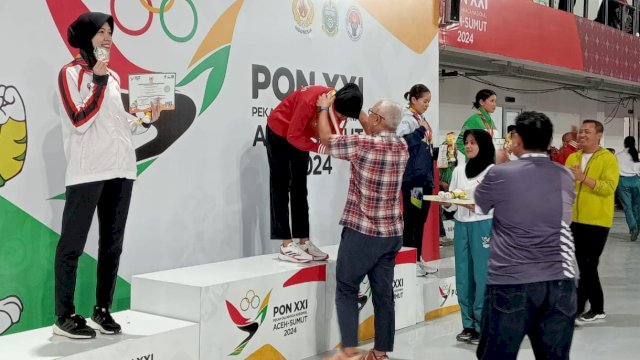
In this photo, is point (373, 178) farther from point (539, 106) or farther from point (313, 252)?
point (539, 106)

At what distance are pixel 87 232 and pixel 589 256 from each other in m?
3.27

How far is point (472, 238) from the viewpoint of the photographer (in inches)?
156

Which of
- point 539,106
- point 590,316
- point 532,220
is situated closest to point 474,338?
point 590,316

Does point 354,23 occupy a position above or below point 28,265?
above

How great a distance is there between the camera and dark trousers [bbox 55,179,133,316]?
2688mm

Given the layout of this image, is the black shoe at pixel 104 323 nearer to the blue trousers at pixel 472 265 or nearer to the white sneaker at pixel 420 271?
the blue trousers at pixel 472 265

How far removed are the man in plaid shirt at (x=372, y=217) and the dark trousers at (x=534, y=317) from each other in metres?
1.04

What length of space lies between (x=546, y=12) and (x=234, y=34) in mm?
5599

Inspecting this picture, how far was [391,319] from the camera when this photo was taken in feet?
11.5

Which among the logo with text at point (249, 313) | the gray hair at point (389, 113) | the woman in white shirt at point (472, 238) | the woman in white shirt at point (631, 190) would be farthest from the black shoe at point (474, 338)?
the woman in white shirt at point (631, 190)

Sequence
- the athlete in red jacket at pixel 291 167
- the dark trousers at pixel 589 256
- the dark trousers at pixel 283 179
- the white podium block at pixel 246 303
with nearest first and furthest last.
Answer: the white podium block at pixel 246 303
the athlete in red jacket at pixel 291 167
the dark trousers at pixel 283 179
the dark trousers at pixel 589 256

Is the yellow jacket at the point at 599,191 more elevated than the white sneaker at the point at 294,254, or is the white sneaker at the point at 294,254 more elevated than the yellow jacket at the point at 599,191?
the yellow jacket at the point at 599,191

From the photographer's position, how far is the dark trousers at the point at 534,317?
2.31m

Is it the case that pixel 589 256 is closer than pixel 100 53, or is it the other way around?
pixel 100 53
